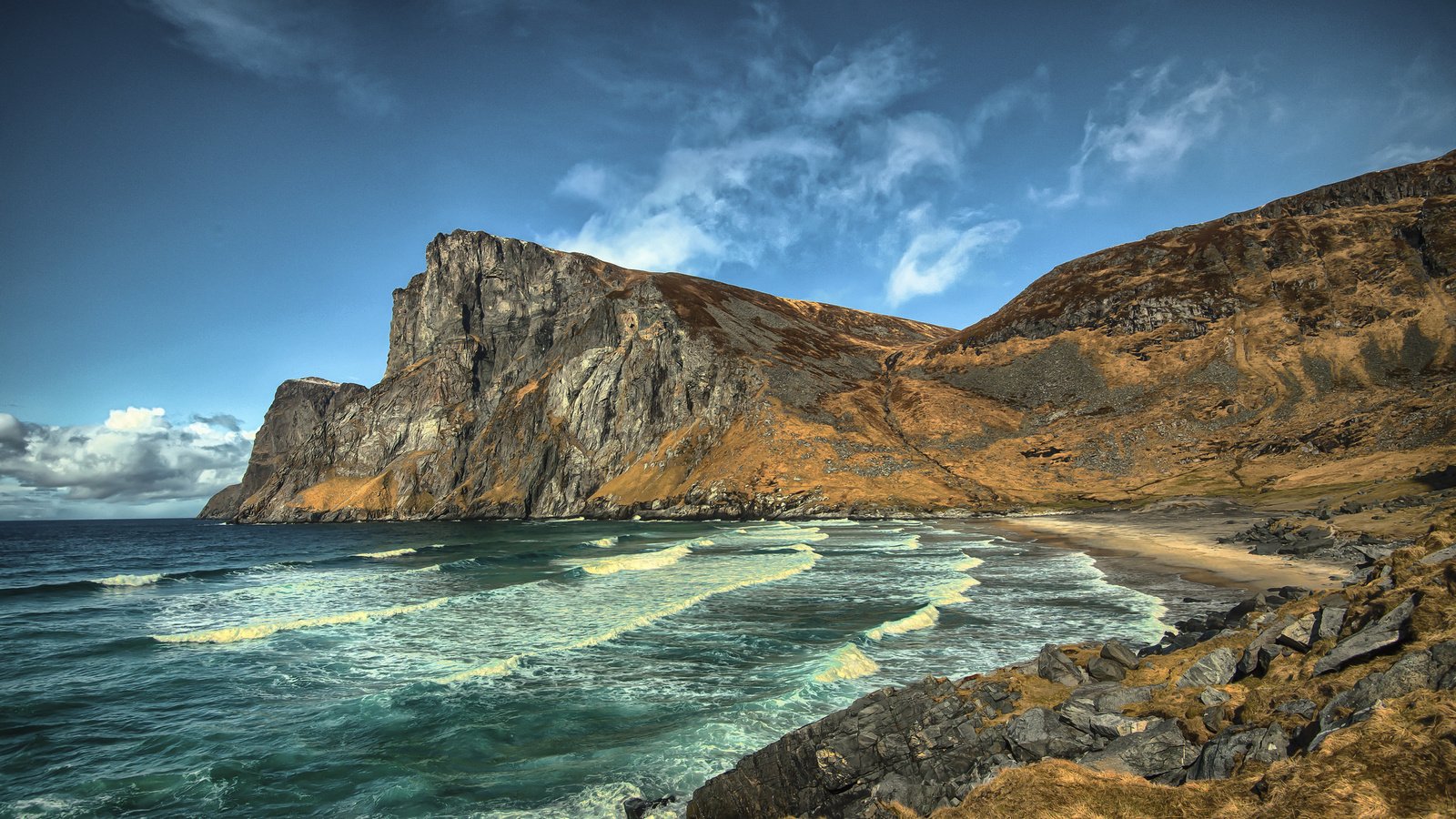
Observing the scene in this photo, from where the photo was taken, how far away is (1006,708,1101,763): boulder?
36.1 feet

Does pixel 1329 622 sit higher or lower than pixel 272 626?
higher

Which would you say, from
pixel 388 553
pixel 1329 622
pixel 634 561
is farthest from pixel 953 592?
pixel 388 553

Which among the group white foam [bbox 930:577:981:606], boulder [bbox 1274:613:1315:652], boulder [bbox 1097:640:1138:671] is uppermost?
boulder [bbox 1274:613:1315:652]

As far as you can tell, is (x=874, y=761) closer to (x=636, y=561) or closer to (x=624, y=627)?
(x=624, y=627)

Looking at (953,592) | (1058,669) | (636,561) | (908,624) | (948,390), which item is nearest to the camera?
(1058,669)

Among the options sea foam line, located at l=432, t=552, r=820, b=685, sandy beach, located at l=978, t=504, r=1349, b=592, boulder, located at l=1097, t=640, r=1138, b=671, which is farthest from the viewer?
sandy beach, located at l=978, t=504, r=1349, b=592

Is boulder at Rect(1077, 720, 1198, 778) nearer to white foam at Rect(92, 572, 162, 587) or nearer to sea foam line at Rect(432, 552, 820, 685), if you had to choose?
sea foam line at Rect(432, 552, 820, 685)

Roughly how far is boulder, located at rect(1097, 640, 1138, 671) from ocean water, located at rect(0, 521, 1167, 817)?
21.7 feet

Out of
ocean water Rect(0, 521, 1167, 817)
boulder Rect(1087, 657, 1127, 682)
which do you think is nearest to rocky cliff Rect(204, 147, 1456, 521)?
ocean water Rect(0, 521, 1167, 817)

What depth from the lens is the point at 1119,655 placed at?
14633 mm

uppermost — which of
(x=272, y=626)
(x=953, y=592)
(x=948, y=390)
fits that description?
(x=948, y=390)

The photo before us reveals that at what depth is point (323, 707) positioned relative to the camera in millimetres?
20906

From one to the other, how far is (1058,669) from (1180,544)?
42651 mm

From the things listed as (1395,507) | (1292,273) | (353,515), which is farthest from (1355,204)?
(353,515)
